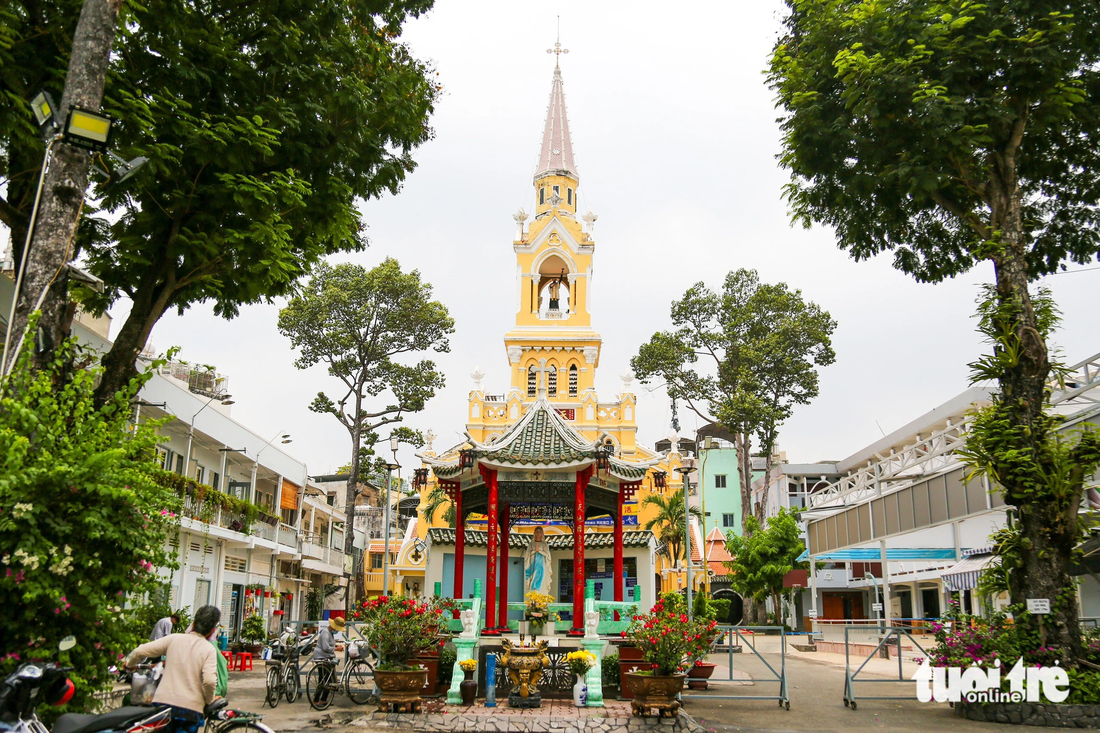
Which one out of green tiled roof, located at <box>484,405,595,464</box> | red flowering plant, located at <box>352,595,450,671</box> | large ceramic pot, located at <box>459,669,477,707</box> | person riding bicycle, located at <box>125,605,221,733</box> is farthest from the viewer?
green tiled roof, located at <box>484,405,595,464</box>

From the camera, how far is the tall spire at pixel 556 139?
4766 centimetres

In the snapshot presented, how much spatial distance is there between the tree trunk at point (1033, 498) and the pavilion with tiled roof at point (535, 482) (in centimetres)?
716

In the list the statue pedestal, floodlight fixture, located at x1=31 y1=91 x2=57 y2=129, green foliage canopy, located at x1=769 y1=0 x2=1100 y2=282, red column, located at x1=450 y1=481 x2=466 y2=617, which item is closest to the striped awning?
green foliage canopy, located at x1=769 y1=0 x2=1100 y2=282

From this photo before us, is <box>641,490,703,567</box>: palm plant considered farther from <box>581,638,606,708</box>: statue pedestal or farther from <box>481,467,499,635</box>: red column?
<box>581,638,606,708</box>: statue pedestal

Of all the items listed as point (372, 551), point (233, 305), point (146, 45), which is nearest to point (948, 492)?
point (233, 305)

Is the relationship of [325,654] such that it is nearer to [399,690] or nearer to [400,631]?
[400,631]

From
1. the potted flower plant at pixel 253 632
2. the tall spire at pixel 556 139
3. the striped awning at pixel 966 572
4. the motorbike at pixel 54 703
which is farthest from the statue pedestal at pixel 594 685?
the tall spire at pixel 556 139

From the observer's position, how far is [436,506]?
38.9 m

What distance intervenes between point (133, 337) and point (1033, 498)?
1343 centimetres

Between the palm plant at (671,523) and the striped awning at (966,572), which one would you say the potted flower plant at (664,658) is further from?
the palm plant at (671,523)

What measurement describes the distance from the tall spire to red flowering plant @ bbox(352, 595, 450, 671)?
37549mm

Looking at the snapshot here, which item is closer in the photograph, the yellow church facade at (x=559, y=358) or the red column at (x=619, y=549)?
the red column at (x=619, y=549)

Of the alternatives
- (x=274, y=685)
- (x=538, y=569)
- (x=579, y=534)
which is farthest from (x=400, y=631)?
(x=538, y=569)

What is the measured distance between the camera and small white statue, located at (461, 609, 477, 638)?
538 inches
